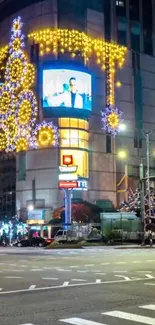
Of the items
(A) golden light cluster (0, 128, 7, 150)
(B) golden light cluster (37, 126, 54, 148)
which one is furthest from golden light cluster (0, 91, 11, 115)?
(B) golden light cluster (37, 126, 54, 148)

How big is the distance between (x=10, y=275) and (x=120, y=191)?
50.7 m

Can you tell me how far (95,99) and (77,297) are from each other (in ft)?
188

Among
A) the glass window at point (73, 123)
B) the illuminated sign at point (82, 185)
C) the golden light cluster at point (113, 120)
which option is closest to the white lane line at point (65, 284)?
the illuminated sign at point (82, 185)

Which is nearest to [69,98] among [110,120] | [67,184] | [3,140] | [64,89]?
[64,89]

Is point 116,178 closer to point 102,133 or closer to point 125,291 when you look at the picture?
point 102,133

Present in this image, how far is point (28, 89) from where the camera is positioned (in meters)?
64.4

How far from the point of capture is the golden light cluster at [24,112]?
6259 cm

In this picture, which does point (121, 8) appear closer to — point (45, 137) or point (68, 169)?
point (45, 137)

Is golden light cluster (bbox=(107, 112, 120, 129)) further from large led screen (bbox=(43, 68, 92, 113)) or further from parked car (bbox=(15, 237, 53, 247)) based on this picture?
parked car (bbox=(15, 237, 53, 247))

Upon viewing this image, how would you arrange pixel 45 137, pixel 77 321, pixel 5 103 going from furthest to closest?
pixel 45 137
pixel 5 103
pixel 77 321

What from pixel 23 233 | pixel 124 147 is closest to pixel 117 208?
pixel 124 147

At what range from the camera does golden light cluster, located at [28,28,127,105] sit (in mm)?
65375

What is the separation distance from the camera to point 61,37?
2584 inches

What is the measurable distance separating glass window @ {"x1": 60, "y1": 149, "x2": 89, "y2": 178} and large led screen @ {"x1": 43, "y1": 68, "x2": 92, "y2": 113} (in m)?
5.42
